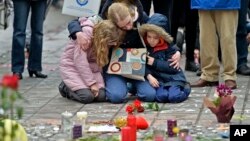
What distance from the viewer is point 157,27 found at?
8.09 meters

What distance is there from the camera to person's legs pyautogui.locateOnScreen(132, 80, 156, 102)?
26.5 feet

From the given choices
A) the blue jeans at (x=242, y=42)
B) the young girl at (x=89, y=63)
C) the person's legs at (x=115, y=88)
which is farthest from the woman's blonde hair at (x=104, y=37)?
the blue jeans at (x=242, y=42)

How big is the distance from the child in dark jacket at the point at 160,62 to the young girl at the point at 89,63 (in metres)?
0.32

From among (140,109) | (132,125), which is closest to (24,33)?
(140,109)

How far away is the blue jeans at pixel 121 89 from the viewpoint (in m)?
8.09

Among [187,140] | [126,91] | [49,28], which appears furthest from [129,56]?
[49,28]

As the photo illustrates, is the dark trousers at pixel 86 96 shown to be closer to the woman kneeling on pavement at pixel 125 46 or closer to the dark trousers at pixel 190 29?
the woman kneeling on pavement at pixel 125 46

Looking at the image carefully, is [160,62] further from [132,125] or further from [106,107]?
[132,125]

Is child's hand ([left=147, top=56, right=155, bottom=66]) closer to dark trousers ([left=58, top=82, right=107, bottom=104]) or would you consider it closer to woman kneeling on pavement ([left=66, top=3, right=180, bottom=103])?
woman kneeling on pavement ([left=66, top=3, right=180, bottom=103])

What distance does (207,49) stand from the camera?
29.2 ft

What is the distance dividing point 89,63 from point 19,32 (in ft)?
5.37

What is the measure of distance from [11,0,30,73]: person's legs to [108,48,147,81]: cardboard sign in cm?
169

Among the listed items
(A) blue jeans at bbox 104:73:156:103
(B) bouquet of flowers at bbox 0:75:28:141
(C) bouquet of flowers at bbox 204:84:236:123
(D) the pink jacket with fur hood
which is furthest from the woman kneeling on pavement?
(B) bouquet of flowers at bbox 0:75:28:141

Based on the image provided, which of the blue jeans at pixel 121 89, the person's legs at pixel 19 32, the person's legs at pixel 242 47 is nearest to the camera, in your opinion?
the blue jeans at pixel 121 89
